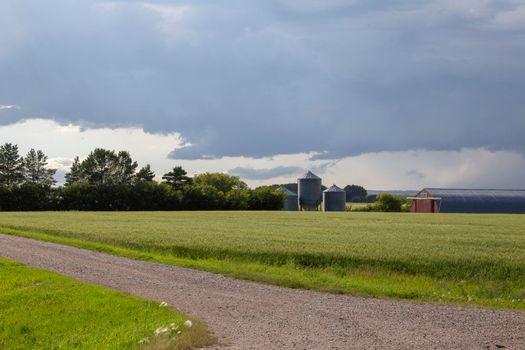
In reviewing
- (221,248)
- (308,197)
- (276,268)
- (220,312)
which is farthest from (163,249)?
(308,197)

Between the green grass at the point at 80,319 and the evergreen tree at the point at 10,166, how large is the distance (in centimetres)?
13338

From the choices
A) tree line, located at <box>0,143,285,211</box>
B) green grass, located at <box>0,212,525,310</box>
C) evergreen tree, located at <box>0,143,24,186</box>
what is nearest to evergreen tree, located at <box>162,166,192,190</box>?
tree line, located at <box>0,143,285,211</box>

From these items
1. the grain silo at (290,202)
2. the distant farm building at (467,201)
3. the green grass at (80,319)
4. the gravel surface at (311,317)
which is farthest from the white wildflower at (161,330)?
the grain silo at (290,202)

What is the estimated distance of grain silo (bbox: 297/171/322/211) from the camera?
154 m

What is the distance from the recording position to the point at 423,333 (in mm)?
12258

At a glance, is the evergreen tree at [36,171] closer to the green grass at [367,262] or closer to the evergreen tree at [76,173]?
the evergreen tree at [76,173]

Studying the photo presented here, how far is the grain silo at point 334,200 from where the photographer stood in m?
148

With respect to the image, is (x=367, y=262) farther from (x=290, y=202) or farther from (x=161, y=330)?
(x=290, y=202)

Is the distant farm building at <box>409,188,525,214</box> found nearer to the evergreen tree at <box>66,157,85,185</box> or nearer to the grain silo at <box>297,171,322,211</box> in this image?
the grain silo at <box>297,171,322,211</box>

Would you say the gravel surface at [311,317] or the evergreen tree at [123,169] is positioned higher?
the evergreen tree at [123,169]

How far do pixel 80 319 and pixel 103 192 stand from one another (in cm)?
10906

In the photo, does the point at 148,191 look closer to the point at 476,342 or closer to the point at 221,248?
the point at 221,248

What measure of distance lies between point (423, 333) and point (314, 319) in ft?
7.59

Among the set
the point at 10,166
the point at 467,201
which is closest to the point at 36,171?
the point at 10,166
